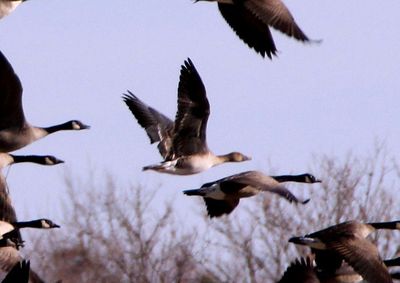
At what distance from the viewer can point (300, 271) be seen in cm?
1947

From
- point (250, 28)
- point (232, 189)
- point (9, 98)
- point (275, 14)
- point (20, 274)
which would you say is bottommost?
point (20, 274)

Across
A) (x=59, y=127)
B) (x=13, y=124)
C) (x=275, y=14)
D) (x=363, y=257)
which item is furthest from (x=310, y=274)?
(x=59, y=127)

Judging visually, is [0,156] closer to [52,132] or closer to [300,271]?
[52,132]

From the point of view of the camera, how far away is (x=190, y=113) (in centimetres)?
2053

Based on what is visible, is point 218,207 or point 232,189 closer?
point 232,189

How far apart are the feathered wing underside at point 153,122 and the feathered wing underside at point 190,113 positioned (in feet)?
1.03

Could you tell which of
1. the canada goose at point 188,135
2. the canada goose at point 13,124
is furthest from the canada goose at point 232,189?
the canada goose at point 13,124

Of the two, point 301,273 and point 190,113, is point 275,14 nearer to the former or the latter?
point 190,113

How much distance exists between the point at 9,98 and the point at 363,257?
13.0 feet

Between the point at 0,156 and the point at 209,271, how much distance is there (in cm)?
1488

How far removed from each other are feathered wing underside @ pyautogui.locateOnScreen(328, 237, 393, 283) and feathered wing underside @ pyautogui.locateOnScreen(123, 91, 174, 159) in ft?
8.96

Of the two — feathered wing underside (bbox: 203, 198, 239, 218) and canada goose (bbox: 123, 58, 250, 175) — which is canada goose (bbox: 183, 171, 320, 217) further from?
canada goose (bbox: 123, 58, 250, 175)

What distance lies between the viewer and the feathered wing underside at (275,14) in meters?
19.0

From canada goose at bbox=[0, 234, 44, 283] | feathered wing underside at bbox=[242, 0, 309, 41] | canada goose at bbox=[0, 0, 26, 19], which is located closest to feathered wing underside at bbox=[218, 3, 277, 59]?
feathered wing underside at bbox=[242, 0, 309, 41]
